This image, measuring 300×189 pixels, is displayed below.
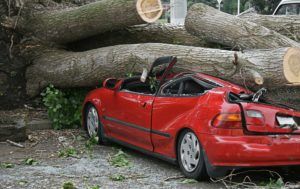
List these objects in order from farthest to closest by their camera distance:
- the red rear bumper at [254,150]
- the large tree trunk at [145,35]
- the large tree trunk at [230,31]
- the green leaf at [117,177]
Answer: the large tree trunk at [145,35] → the large tree trunk at [230,31] → the green leaf at [117,177] → the red rear bumper at [254,150]

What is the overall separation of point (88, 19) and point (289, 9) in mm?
7509

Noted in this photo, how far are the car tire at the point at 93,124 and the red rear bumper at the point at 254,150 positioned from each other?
9.65 ft

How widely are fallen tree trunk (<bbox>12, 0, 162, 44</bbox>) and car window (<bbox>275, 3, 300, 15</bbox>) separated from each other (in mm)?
7047

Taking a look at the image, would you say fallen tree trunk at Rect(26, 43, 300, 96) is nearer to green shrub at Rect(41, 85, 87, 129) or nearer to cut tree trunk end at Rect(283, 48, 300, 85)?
cut tree trunk end at Rect(283, 48, 300, 85)

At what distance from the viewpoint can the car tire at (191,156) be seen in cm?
594

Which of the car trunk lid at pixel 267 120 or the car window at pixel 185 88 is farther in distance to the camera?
the car window at pixel 185 88

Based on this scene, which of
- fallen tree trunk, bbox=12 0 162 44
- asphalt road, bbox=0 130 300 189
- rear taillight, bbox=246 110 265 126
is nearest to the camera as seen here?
rear taillight, bbox=246 110 265 126

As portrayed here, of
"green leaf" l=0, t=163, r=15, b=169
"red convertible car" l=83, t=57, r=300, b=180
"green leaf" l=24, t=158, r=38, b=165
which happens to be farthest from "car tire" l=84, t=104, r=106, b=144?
"green leaf" l=0, t=163, r=15, b=169

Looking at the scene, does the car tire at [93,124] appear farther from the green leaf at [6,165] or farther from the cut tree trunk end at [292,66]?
the cut tree trunk end at [292,66]

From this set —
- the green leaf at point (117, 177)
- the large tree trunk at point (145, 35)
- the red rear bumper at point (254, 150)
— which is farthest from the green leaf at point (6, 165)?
the large tree trunk at point (145, 35)

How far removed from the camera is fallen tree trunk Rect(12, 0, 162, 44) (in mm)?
8523

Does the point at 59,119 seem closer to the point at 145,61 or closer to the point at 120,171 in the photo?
the point at 145,61

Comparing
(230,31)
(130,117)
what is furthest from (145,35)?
(130,117)

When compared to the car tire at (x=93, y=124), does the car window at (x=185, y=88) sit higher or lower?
higher
